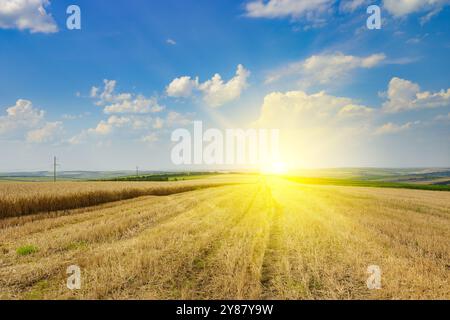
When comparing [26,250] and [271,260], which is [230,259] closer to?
[271,260]

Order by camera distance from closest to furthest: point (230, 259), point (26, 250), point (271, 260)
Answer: point (230, 259)
point (271, 260)
point (26, 250)

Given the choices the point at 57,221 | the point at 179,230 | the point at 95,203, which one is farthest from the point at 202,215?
the point at 95,203

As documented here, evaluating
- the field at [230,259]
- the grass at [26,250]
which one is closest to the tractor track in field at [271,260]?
the field at [230,259]

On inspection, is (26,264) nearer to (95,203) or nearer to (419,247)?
(419,247)

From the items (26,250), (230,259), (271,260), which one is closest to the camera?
(230,259)

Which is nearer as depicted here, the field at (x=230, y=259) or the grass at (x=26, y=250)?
the field at (x=230, y=259)

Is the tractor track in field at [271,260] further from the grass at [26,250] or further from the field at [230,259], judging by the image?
the grass at [26,250]

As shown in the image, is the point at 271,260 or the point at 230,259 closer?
the point at 230,259

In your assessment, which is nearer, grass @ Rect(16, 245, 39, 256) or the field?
the field

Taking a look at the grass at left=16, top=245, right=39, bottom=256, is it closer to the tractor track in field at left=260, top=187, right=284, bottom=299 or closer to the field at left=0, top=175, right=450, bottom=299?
the field at left=0, top=175, right=450, bottom=299

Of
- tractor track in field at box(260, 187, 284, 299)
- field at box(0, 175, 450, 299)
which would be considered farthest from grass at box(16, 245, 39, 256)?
tractor track in field at box(260, 187, 284, 299)

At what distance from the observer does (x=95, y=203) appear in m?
25.6

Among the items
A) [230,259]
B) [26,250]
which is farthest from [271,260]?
[26,250]
